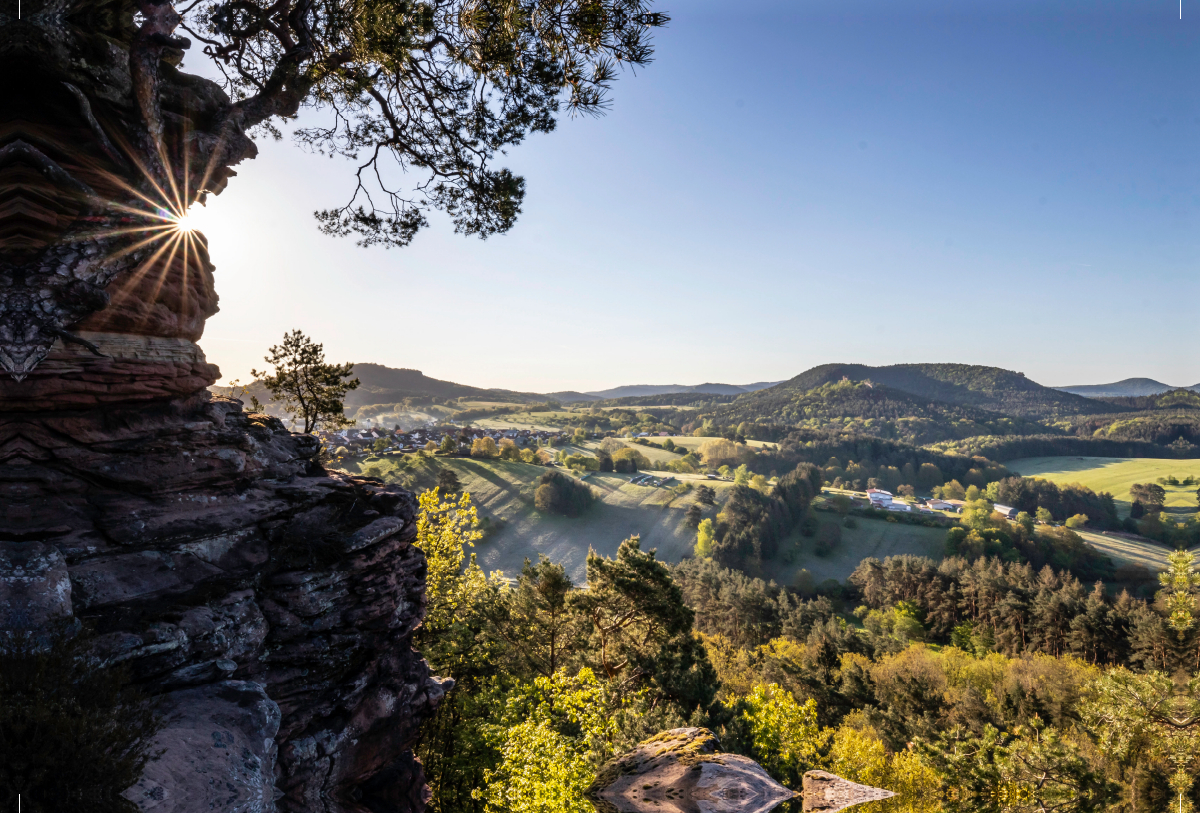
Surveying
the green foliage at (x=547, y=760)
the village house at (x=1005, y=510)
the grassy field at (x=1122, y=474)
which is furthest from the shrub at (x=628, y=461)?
the green foliage at (x=547, y=760)

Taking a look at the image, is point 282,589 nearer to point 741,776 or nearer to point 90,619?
point 90,619

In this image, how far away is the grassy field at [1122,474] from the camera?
150 meters

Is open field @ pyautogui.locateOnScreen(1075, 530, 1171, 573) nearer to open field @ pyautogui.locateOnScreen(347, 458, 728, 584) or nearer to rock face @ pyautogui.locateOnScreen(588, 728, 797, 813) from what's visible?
open field @ pyautogui.locateOnScreen(347, 458, 728, 584)

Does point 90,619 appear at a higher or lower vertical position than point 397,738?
higher

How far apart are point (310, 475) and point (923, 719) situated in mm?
43370

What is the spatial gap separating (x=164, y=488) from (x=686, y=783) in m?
10.3

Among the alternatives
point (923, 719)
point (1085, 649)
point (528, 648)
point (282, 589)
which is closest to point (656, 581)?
point (528, 648)

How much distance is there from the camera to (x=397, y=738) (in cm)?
1084

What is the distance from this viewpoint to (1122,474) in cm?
17425

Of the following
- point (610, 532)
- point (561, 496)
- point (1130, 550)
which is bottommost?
point (1130, 550)

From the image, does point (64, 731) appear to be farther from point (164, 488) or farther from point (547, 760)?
point (547, 760)

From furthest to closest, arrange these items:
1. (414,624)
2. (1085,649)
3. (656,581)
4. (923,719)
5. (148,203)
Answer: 1. (1085,649)
2. (923,719)
3. (656,581)
4. (414,624)
5. (148,203)

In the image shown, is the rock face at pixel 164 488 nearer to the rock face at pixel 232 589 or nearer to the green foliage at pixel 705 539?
the rock face at pixel 232 589

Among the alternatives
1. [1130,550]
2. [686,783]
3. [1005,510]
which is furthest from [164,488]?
[1005,510]
